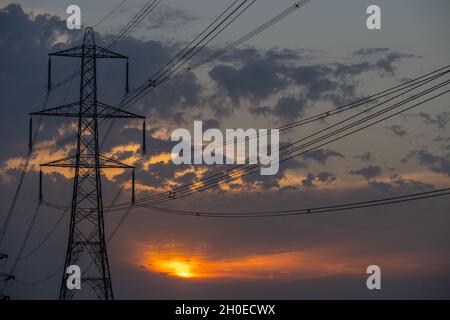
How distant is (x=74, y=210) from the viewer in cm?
5919
